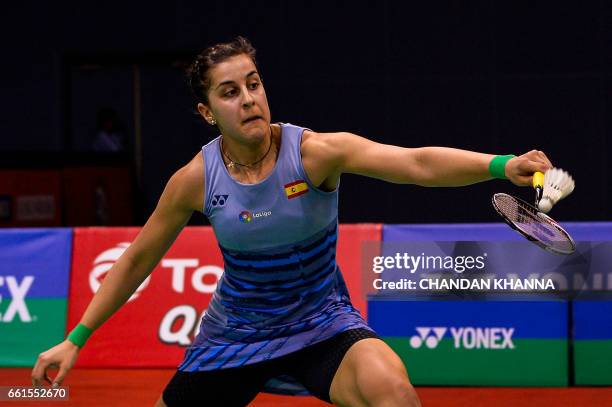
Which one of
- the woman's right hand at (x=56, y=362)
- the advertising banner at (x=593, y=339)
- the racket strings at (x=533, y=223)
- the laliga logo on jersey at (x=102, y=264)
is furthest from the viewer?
the laliga logo on jersey at (x=102, y=264)

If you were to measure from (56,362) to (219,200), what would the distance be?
762mm

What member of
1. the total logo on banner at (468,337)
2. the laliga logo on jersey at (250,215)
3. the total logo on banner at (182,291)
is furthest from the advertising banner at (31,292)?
the laliga logo on jersey at (250,215)

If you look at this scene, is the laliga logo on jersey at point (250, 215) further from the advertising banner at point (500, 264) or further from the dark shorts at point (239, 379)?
the advertising banner at point (500, 264)

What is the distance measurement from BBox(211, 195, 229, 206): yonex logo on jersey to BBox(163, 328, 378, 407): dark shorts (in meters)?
0.55

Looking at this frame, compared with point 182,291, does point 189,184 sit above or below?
above

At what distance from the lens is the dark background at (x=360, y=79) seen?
11844 millimetres

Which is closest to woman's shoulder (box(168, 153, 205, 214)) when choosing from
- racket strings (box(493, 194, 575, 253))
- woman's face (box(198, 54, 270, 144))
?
woman's face (box(198, 54, 270, 144))

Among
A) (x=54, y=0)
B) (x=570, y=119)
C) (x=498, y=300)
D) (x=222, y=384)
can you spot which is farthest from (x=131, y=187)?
(x=222, y=384)

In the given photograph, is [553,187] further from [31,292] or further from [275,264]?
[31,292]

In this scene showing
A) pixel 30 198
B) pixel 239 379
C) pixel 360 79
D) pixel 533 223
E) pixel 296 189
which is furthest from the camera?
pixel 360 79

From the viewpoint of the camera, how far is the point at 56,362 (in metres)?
3.54

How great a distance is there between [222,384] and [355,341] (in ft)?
1.69

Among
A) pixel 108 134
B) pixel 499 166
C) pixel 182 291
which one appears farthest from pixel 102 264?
pixel 108 134

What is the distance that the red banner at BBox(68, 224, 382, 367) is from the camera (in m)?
6.75
